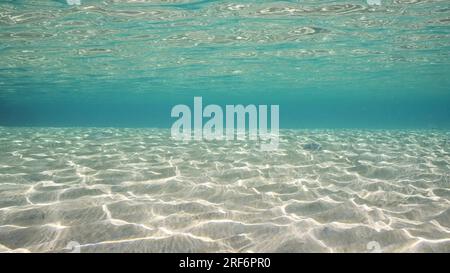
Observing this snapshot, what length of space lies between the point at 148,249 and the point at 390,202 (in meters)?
4.80

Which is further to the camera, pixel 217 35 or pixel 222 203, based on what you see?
pixel 217 35

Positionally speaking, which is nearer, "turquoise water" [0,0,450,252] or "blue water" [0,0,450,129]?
"turquoise water" [0,0,450,252]

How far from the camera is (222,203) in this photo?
5.93 m

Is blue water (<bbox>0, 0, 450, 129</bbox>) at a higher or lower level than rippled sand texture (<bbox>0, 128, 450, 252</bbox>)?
higher

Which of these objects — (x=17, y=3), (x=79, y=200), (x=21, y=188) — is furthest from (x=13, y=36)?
(x=79, y=200)

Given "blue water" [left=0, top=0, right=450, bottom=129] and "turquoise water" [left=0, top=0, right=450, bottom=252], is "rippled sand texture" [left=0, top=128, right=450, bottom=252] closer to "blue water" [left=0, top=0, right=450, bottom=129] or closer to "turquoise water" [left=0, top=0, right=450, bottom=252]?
"turquoise water" [left=0, top=0, right=450, bottom=252]

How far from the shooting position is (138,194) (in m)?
6.41

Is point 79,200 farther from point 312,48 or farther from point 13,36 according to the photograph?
point 312,48

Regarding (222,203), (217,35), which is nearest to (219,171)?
(222,203)

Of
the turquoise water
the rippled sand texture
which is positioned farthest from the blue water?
the rippled sand texture

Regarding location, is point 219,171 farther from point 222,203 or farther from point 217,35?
point 217,35

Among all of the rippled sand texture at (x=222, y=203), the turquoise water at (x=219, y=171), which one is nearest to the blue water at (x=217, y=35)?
the turquoise water at (x=219, y=171)

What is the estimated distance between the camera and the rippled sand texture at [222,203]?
14.4ft

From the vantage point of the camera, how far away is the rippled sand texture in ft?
14.4
